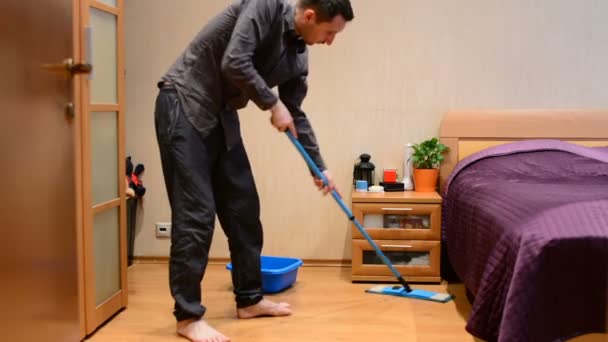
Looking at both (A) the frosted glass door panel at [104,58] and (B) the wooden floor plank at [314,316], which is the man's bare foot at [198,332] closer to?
(B) the wooden floor plank at [314,316]

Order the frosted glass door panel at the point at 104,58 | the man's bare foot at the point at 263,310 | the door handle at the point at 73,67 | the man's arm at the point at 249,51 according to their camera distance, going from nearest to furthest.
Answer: the door handle at the point at 73,67 < the man's arm at the point at 249,51 < the frosted glass door panel at the point at 104,58 < the man's bare foot at the point at 263,310

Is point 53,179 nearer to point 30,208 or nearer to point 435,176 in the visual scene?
point 30,208

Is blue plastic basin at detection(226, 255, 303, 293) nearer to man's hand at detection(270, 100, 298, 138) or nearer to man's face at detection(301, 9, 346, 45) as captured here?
man's hand at detection(270, 100, 298, 138)

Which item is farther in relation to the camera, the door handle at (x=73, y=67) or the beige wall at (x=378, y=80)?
the beige wall at (x=378, y=80)

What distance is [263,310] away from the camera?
8.65ft

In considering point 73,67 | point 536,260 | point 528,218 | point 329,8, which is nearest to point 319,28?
point 329,8

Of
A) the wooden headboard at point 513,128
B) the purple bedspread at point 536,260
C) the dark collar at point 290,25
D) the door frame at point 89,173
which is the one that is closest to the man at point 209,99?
the dark collar at point 290,25

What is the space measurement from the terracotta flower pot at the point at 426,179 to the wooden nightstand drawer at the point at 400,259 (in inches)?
13.8

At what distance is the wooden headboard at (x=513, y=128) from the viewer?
3.41 metres

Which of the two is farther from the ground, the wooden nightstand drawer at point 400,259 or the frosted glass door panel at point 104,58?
the frosted glass door panel at point 104,58

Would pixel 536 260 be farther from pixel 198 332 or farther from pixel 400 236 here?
pixel 400 236

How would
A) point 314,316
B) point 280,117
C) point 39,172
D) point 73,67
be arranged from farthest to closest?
point 314,316 → point 280,117 → point 73,67 → point 39,172

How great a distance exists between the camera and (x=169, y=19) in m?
3.65

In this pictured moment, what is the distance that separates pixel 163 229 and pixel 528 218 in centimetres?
233
